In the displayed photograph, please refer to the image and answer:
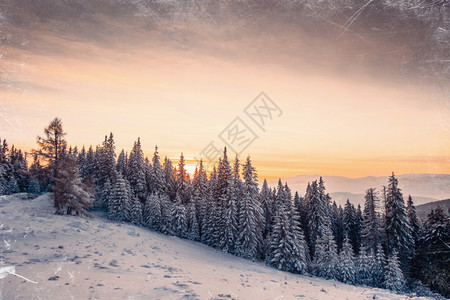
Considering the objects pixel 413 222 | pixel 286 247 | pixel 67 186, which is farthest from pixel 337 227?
pixel 67 186

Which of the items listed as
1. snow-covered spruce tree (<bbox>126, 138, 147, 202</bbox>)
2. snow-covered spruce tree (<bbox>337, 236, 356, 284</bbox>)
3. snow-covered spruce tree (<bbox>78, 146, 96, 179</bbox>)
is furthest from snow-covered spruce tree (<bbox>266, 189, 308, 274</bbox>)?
snow-covered spruce tree (<bbox>78, 146, 96, 179</bbox>)

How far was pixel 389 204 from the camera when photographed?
41375 millimetres

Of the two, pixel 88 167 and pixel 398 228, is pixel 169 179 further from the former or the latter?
pixel 398 228

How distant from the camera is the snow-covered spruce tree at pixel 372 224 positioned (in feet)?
135

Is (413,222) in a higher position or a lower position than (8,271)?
lower

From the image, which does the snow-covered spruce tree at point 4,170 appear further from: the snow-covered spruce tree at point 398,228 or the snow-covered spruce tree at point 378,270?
the snow-covered spruce tree at point 398,228

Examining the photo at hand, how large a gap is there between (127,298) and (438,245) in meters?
49.8

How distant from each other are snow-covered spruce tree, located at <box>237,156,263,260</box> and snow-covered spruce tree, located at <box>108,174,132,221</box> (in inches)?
844

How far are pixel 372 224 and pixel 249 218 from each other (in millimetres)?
22653

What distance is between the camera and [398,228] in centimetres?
4000

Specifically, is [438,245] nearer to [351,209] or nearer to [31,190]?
[351,209]

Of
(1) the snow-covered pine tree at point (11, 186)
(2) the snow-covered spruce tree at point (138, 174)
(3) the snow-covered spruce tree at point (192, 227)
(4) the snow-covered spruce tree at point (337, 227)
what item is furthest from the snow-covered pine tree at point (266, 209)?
(1) the snow-covered pine tree at point (11, 186)

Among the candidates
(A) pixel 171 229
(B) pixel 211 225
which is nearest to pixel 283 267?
(B) pixel 211 225

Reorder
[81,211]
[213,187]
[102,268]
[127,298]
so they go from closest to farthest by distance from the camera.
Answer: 1. [127,298]
2. [102,268]
3. [81,211]
4. [213,187]
